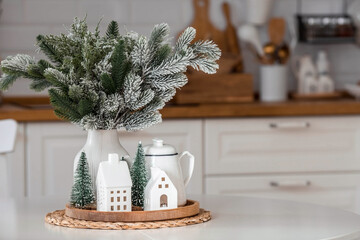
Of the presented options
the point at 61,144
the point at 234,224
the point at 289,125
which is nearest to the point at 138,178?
the point at 234,224

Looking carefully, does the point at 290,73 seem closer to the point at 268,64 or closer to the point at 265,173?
the point at 268,64

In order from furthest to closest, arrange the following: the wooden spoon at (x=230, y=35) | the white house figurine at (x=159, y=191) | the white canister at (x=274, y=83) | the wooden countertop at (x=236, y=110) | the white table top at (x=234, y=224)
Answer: the wooden spoon at (x=230, y=35)
the white canister at (x=274, y=83)
the wooden countertop at (x=236, y=110)
the white house figurine at (x=159, y=191)
the white table top at (x=234, y=224)

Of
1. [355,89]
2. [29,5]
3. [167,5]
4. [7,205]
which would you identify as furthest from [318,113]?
[7,205]

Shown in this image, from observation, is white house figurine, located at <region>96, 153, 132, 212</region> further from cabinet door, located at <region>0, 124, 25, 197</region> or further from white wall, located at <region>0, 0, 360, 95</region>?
white wall, located at <region>0, 0, 360, 95</region>

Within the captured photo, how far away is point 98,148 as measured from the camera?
1.43 m

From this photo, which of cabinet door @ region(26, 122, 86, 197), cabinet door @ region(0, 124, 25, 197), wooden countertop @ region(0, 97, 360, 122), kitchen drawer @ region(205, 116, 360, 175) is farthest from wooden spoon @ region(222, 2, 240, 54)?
cabinet door @ region(0, 124, 25, 197)

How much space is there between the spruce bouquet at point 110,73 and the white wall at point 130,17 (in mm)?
1799

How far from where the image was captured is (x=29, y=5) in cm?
333

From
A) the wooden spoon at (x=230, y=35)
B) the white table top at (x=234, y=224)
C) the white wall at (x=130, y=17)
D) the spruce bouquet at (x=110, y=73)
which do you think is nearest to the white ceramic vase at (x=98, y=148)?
the spruce bouquet at (x=110, y=73)

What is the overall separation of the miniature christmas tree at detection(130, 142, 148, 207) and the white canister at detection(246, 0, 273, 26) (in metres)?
2.08

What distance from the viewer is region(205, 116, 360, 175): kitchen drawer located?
114 inches

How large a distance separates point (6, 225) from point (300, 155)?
175 cm

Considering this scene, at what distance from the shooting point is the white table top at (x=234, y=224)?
4.22 ft

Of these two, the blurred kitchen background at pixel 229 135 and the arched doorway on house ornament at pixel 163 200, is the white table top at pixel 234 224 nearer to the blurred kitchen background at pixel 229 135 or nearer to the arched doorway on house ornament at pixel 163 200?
the arched doorway on house ornament at pixel 163 200
